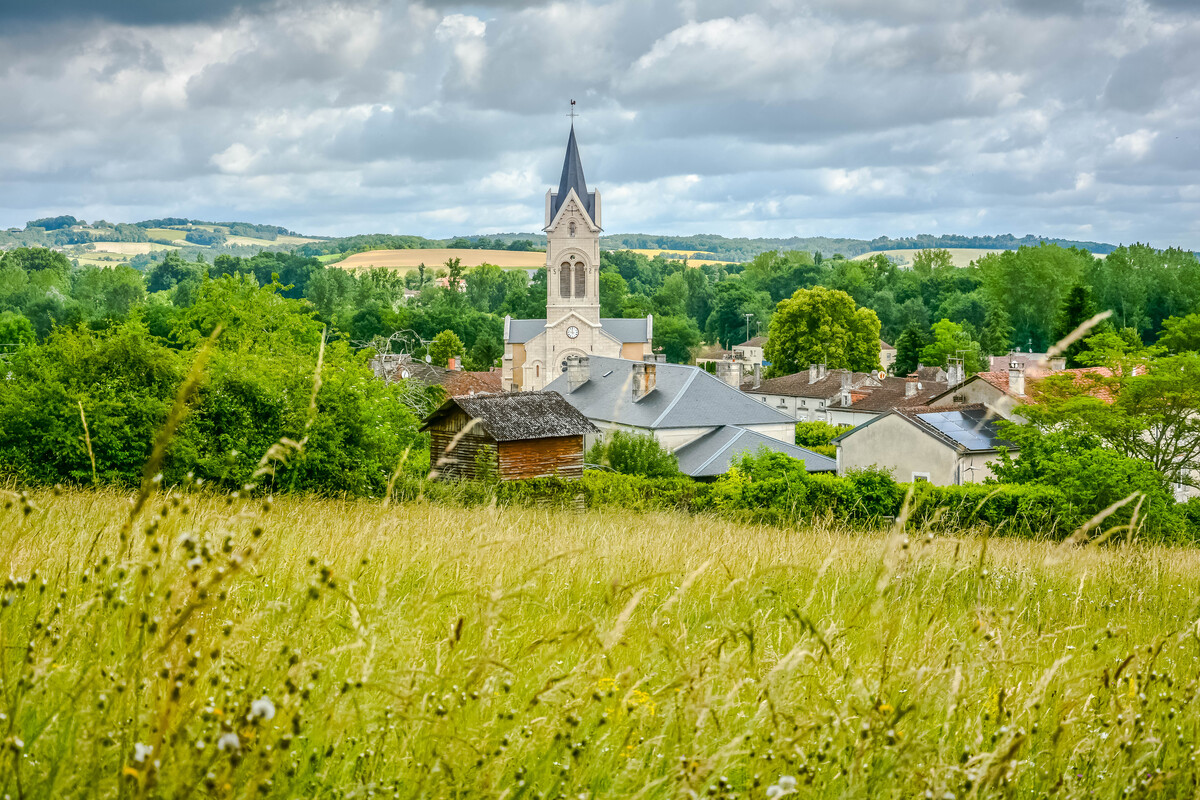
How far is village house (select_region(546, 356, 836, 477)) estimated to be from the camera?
38.2 m

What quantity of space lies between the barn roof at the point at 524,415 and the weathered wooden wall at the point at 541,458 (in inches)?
14.9

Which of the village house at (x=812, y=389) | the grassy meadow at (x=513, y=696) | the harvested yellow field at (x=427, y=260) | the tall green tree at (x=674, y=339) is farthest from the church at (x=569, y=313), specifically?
the harvested yellow field at (x=427, y=260)

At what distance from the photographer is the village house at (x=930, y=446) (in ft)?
122

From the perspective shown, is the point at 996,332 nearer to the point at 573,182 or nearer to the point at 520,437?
the point at 573,182

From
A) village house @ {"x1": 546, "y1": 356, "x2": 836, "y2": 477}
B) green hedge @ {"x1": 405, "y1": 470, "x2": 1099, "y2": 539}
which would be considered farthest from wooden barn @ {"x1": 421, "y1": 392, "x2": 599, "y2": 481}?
village house @ {"x1": 546, "y1": 356, "x2": 836, "y2": 477}

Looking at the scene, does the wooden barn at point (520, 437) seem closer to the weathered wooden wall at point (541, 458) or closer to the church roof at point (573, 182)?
the weathered wooden wall at point (541, 458)

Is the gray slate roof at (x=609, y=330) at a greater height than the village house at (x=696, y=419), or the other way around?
the gray slate roof at (x=609, y=330)

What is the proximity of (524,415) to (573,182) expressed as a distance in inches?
1687

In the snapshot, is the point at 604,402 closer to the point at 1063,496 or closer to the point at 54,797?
the point at 1063,496

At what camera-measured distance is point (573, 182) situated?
70.5 meters

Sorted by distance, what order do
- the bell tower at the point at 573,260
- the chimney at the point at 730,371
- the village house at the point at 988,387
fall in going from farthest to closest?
the bell tower at the point at 573,260, the chimney at the point at 730,371, the village house at the point at 988,387

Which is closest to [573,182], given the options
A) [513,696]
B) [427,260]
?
[513,696]

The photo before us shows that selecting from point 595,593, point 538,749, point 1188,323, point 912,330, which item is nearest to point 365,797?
point 538,749

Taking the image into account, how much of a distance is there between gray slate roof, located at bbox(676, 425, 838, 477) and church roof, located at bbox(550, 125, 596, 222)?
3392 centimetres
